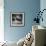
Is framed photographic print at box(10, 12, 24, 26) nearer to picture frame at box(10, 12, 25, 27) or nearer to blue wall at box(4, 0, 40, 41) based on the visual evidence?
picture frame at box(10, 12, 25, 27)

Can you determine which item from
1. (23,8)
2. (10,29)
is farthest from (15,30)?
(23,8)

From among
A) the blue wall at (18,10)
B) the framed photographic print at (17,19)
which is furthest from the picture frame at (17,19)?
the blue wall at (18,10)

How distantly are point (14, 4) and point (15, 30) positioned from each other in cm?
105

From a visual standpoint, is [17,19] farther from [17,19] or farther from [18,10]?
[18,10]

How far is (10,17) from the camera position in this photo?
5582mm

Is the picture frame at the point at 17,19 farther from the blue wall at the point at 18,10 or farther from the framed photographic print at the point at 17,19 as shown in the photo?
the blue wall at the point at 18,10

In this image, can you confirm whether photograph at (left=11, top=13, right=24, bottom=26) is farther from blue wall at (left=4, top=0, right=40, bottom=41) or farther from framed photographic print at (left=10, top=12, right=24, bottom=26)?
blue wall at (left=4, top=0, right=40, bottom=41)

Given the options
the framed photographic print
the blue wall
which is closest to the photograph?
the framed photographic print

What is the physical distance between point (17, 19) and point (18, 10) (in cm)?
37

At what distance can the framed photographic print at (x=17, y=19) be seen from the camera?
5598 millimetres

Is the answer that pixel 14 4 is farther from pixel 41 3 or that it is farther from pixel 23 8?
pixel 41 3

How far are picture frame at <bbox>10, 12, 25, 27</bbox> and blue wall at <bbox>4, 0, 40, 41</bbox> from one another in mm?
122

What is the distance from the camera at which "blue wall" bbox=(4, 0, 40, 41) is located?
5561 millimetres

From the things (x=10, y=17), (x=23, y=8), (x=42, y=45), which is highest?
(x=23, y=8)
